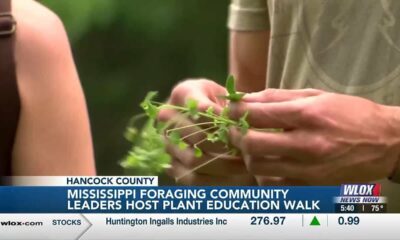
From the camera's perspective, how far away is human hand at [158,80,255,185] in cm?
106

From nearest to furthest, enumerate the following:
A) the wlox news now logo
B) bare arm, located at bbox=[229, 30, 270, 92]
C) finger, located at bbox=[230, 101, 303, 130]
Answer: finger, located at bbox=[230, 101, 303, 130], the wlox news now logo, bare arm, located at bbox=[229, 30, 270, 92]

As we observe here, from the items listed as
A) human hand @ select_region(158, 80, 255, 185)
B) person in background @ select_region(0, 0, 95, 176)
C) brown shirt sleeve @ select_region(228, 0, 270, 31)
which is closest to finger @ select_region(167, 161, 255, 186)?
human hand @ select_region(158, 80, 255, 185)

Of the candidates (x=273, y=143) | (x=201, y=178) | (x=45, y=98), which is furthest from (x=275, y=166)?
(x=45, y=98)

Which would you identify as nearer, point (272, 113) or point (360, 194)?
point (272, 113)

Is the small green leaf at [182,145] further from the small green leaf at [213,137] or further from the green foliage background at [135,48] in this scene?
the green foliage background at [135,48]

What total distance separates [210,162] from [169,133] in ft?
0.19

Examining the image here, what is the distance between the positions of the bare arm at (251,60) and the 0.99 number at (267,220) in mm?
187

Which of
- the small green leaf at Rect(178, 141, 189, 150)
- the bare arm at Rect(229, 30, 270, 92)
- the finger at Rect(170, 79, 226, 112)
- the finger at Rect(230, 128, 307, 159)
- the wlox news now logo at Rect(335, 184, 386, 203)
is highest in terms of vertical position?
the bare arm at Rect(229, 30, 270, 92)

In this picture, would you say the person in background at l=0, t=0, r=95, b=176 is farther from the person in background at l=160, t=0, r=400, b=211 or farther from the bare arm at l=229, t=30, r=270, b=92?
the bare arm at l=229, t=30, r=270, b=92

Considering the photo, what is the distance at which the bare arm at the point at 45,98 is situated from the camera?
1047 mm

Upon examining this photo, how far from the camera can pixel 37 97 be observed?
1.05 meters

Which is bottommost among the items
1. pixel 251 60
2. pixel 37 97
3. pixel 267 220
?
pixel 267 220
